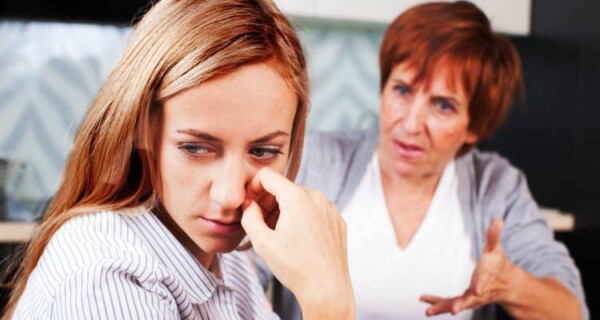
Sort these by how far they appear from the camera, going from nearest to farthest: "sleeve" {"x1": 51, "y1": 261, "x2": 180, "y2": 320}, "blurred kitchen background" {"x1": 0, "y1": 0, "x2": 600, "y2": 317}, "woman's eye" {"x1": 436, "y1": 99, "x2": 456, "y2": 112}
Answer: "sleeve" {"x1": 51, "y1": 261, "x2": 180, "y2": 320} → "blurred kitchen background" {"x1": 0, "y1": 0, "x2": 600, "y2": 317} → "woman's eye" {"x1": 436, "y1": 99, "x2": 456, "y2": 112}

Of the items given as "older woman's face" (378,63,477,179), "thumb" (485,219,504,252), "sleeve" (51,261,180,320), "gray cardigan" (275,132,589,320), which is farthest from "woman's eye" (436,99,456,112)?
"sleeve" (51,261,180,320)

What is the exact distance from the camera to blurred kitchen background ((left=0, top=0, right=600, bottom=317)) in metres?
0.87

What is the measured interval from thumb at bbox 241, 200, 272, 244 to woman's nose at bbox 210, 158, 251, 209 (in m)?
0.02

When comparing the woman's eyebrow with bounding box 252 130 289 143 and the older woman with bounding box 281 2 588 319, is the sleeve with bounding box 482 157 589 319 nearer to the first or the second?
the older woman with bounding box 281 2 588 319

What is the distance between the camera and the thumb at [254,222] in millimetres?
600

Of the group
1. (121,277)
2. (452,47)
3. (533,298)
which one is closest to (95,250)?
(121,277)

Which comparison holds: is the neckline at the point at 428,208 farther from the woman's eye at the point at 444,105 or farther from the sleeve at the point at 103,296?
the sleeve at the point at 103,296

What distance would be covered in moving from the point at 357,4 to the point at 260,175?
17.0 inches

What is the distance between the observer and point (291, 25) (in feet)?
2.31

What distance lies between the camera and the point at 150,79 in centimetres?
59

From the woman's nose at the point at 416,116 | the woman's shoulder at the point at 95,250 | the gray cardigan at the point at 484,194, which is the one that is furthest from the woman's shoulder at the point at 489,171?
the woman's shoulder at the point at 95,250

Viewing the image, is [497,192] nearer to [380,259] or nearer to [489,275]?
[489,275]

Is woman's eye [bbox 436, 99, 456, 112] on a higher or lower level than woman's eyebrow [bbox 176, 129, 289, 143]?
lower

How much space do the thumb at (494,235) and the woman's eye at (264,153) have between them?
516 millimetres
